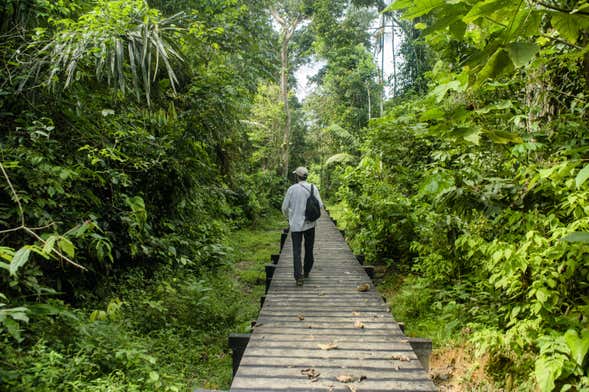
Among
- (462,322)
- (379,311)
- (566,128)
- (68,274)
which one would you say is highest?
(566,128)

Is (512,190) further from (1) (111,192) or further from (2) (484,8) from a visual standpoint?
(1) (111,192)

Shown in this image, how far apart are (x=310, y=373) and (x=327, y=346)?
528 millimetres

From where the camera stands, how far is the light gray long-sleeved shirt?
547cm

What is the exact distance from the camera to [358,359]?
3219 mm

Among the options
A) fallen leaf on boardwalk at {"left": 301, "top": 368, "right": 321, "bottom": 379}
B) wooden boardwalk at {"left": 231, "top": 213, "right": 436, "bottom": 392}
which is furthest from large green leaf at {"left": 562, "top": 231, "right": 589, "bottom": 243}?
fallen leaf on boardwalk at {"left": 301, "top": 368, "right": 321, "bottom": 379}

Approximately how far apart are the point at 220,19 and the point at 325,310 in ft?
20.0

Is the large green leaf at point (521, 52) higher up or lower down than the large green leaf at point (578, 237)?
higher up

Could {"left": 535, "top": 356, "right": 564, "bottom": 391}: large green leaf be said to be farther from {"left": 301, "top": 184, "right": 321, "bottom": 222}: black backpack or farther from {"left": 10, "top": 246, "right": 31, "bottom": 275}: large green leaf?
{"left": 10, "top": 246, "right": 31, "bottom": 275}: large green leaf

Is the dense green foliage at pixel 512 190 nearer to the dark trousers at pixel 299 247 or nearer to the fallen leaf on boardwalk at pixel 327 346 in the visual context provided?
the fallen leaf on boardwalk at pixel 327 346

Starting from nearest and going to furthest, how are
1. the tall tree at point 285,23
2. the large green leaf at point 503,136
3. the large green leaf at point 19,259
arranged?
the large green leaf at point 503,136, the large green leaf at point 19,259, the tall tree at point 285,23

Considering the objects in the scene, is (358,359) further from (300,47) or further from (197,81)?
(300,47)

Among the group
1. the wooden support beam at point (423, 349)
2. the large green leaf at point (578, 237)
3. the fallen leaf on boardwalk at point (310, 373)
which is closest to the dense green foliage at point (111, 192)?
the fallen leaf on boardwalk at point (310, 373)

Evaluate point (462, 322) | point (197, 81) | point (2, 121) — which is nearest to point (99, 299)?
point (2, 121)

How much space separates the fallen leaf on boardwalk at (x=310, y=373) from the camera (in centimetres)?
293
